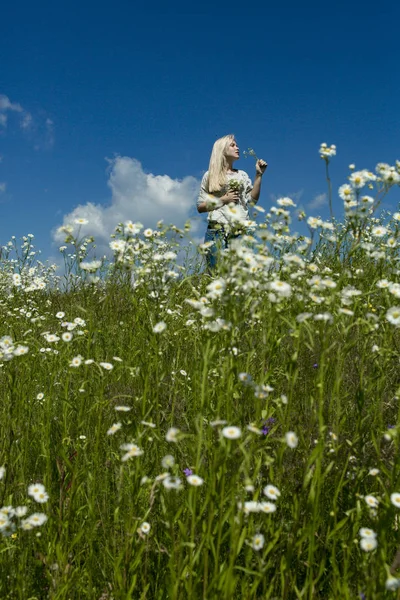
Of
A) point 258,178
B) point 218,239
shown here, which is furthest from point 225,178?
point 218,239

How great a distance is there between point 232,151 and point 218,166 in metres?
0.28

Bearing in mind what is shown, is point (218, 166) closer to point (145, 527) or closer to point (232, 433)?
point (145, 527)

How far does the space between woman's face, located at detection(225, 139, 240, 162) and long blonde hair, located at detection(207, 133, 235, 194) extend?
1.3 inches

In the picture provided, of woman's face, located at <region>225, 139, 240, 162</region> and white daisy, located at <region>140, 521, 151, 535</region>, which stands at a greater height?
woman's face, located at <region>225, 139, 240, 162</region>

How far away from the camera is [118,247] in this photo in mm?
2781

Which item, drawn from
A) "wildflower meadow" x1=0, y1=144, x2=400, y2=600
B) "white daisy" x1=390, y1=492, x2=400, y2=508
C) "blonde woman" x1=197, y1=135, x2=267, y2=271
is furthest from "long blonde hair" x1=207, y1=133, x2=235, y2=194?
"white daisy" x1=390, y1=492, x2=400, y2=508

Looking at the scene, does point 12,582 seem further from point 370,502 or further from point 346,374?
point 346,374

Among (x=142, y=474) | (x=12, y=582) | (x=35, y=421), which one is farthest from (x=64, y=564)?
(x=35, y=421)

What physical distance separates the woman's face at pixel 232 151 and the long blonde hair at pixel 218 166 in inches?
1.3

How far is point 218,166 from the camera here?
673cm

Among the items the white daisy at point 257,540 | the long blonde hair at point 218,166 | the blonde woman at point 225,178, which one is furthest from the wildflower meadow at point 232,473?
the long blonde hair at point 218,166

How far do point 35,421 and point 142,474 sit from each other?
5.29ft

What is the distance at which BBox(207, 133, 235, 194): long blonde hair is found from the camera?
6.68 meters

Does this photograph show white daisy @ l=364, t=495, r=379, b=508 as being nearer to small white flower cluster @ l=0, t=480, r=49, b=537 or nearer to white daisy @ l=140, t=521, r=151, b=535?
white daisy @ l=140, t=521, r=151, b=535
